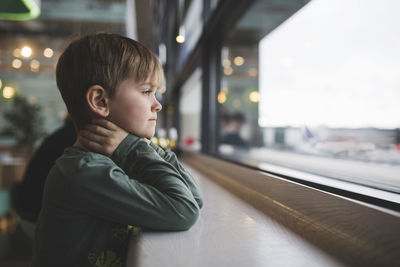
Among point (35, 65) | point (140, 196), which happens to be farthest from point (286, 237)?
point (35, 65)

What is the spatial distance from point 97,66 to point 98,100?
3.7 inches

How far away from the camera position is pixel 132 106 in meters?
0.82

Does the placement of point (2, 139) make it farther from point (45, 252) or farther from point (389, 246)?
point (389, 246)

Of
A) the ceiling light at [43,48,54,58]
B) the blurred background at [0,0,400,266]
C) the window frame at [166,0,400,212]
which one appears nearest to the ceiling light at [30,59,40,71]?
the ceiling light at [43,48,54,58]

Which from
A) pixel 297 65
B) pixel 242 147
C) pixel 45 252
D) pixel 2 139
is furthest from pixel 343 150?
pixel 2 139

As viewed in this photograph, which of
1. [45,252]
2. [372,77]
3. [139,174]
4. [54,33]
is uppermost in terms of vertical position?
[54,33]

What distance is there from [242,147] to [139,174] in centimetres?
217

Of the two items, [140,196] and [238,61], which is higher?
[238,61]

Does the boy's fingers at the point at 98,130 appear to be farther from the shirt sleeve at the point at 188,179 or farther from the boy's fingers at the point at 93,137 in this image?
the shirt sleeve at the point at 188,179

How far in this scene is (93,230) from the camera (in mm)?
739

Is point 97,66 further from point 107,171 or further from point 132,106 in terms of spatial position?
point 107,171

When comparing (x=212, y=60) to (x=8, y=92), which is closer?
(x=212, y=60)

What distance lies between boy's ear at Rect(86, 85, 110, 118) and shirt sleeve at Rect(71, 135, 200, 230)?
148 millimetres

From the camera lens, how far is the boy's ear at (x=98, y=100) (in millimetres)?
787
